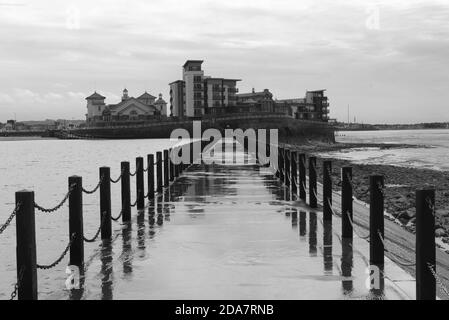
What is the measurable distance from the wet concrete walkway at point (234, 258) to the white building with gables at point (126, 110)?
388 feet

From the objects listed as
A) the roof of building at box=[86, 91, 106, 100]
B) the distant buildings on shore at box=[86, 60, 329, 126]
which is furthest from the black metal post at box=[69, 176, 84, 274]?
the roof of building at box=[86, 91, 106, 100]

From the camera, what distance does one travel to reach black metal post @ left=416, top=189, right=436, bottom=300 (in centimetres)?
509

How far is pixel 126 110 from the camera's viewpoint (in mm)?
136500

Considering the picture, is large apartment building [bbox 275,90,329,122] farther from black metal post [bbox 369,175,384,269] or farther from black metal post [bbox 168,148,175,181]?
black metal post [bbox 369,175,384,269]

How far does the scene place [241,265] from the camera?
699 cm

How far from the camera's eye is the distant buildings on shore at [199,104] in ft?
385

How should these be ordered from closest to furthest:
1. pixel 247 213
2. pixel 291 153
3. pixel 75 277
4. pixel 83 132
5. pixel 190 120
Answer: pixel 75 277, pixel 247 213, pixel 291 153, pixel 190 120, pixel 83 132

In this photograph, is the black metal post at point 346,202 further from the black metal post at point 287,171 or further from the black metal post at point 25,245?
the black metal post at point 287,171

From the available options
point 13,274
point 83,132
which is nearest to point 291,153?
point 13,274

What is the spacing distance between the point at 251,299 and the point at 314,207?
22.4 feet

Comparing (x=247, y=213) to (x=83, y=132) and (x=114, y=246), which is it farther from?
(x=83, y=132)

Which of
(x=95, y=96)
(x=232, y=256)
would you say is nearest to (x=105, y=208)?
(x=232, y=256)

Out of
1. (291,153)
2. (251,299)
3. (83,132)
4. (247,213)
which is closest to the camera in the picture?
(251,299)

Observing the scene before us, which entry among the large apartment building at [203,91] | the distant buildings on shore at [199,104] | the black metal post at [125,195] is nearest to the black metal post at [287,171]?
the black metal post at [125,195]
